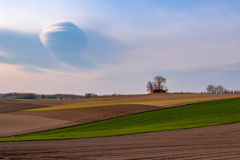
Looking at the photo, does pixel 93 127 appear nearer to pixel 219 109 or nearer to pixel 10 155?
pixel 10 155

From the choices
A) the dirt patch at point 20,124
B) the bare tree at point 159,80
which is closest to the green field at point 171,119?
the dirt patch at point 20,124

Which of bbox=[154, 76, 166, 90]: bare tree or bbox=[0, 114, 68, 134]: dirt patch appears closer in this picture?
bbox=[0, 114, 68, 134]: dirt patch

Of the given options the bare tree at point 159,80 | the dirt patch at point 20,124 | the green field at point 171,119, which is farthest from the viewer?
the bare tree at point 159,80

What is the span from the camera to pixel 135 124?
75.1ft


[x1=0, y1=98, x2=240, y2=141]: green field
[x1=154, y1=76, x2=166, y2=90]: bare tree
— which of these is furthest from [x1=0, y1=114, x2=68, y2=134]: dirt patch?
[x1=154, y1=76, x2=166, y2=90]: bare tree

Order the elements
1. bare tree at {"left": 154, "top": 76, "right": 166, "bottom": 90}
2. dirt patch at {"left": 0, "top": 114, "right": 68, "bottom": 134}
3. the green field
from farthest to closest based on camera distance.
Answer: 1. bare tree at {"left": 154, "top": 76, "right": 166, "bottom": 90}
2. the green field
3. dirt patch at {"left": 0, "top": 114, "right": 68, "bottom": 134}

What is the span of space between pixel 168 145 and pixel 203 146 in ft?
5.87

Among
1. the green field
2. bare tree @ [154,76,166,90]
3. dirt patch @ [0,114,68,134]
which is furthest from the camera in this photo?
bare tree @ [154,76,166,90]

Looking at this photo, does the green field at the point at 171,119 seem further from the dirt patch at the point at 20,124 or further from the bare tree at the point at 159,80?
the bare tree at the point at 159,80

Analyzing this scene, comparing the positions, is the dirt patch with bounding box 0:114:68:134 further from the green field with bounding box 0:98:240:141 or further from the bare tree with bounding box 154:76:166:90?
the bare tree with bounding box 154:76:166:90

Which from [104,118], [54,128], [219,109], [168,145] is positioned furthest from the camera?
[219,109]

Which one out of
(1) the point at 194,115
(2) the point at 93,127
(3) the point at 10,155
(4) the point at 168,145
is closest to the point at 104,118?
(2) the point at 93,127

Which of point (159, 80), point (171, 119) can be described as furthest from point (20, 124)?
point (159, 80)

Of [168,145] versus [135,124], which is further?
[135,124]
